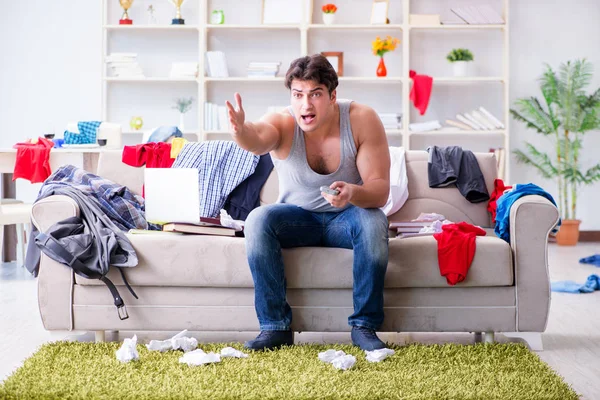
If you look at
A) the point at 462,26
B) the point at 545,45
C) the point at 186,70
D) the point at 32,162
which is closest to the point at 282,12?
the point at 186,70

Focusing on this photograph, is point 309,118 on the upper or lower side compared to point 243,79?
lower

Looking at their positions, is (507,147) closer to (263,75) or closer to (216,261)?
(263,75)

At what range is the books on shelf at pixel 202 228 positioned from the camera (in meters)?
3.23

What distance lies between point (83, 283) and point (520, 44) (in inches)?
195

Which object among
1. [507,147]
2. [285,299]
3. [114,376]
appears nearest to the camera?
[114,376]

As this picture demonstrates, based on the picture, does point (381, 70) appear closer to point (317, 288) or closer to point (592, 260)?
point (592, 260)

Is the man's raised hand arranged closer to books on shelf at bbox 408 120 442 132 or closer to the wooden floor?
the wooden floor

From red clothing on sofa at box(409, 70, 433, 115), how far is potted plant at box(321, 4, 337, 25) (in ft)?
2.50

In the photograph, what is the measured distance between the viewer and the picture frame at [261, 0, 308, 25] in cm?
687

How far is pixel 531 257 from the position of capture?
318 cm

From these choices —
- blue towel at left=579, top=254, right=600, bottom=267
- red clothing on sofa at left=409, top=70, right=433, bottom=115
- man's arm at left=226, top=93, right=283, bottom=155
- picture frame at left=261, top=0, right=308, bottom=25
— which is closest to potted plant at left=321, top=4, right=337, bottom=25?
picture frame at left=261, top=0, right=308, bottom=25

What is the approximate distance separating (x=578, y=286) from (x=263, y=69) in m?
3.21

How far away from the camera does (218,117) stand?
690 centimetres

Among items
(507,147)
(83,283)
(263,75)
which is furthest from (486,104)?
(83,283)
